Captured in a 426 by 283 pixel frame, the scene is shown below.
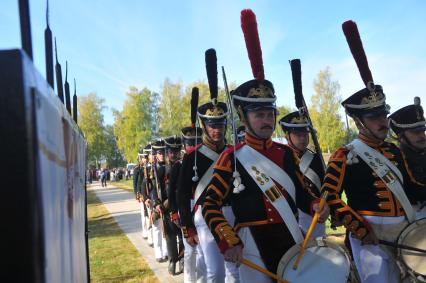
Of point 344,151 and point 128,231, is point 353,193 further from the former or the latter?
point 128,231

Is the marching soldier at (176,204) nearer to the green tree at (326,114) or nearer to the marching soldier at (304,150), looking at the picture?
the marching soldier at (304,150)

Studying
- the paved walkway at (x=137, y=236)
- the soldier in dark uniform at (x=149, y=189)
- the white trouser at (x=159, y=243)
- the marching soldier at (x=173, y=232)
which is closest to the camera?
the paved walkway at (x=137, y=236)

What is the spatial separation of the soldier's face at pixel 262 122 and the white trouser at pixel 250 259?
0.73 metres

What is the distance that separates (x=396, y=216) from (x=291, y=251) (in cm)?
112

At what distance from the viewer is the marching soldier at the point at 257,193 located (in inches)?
119

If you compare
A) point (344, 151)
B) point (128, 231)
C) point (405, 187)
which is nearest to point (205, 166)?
point (344, 151)

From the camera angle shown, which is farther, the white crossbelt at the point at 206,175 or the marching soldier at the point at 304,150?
the marching soldier at the point at 304,150

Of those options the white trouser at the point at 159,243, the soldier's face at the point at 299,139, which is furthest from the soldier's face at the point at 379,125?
the white trouser at the point at 159,243

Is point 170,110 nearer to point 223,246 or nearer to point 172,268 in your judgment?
point 172,268

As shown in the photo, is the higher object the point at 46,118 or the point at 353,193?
the point at 46,118

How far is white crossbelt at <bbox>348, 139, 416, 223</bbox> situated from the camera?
3463 mm

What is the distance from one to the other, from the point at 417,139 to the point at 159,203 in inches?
191

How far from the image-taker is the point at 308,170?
5.49 m

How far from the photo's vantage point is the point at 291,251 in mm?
2865
